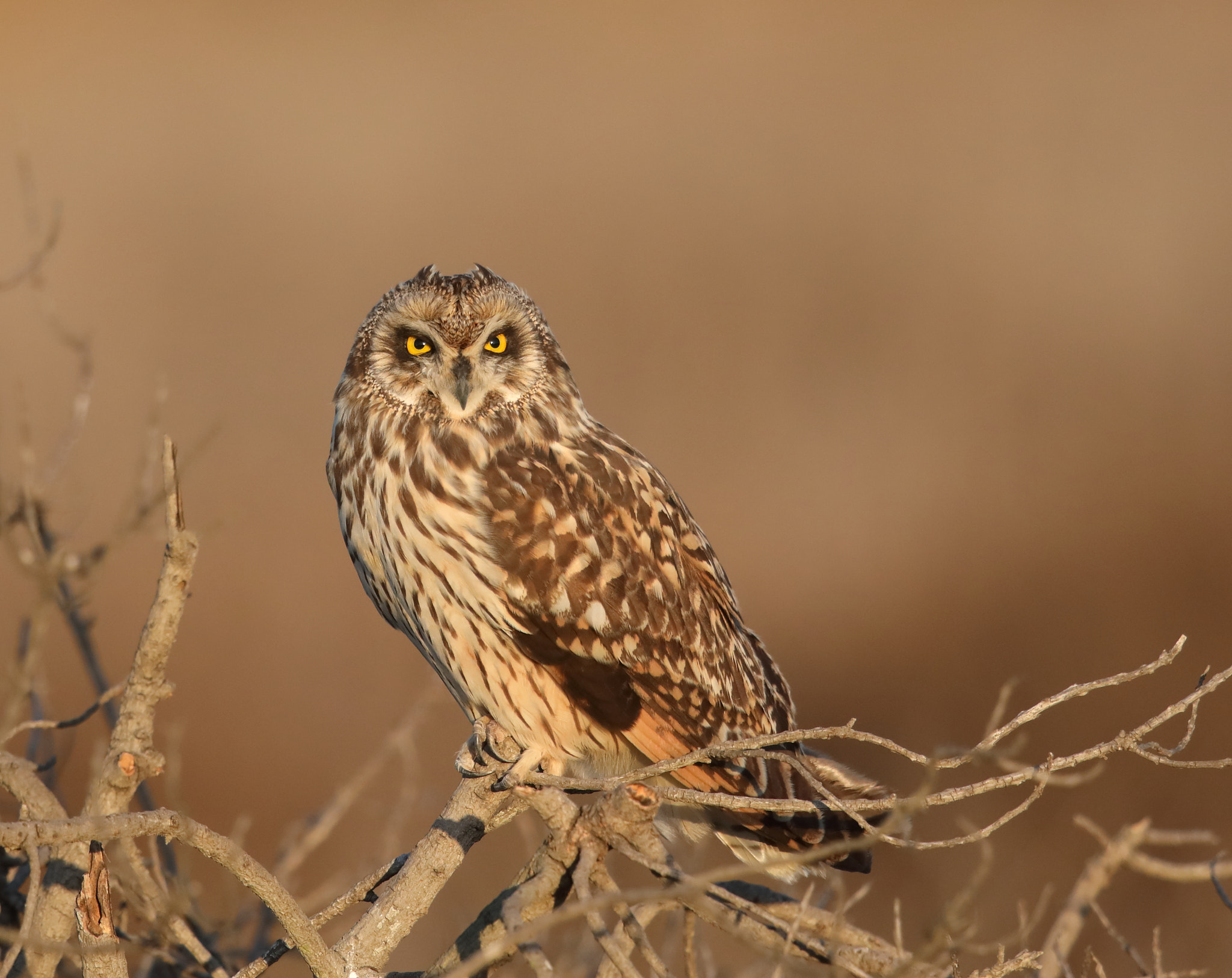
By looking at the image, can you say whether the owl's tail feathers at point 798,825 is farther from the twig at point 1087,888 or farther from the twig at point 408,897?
the twig at point 1087,888

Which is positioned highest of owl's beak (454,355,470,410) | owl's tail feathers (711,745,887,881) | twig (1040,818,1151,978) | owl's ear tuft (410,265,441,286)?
owl's ear tuft (410,265,441,286)

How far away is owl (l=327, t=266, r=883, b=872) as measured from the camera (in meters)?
2.81

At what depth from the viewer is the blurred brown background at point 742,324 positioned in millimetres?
7656

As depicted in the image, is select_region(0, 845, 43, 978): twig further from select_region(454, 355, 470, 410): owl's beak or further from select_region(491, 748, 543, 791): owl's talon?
select_region(454, 355, 470, 410): owl's beak

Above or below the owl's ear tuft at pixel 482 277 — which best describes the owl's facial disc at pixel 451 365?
below

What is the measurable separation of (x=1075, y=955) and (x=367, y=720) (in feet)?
13.8

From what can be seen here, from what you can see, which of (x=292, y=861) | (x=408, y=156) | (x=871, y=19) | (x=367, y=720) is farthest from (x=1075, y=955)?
(x=871, y=19)

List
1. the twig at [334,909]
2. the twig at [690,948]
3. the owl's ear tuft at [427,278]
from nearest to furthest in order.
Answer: the twig at [690,948] → the twig at [334,909] → the owl's ear tuft at [427,278]

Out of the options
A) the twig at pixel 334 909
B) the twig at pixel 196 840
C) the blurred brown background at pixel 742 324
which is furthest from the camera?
the blurred brown background at pixel 742 324

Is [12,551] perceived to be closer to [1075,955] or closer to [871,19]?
[1075,955]

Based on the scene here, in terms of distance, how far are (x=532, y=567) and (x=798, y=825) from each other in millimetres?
818

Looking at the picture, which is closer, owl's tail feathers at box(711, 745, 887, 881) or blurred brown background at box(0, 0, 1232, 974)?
owl's tail feathers at box(711, 745, 887, 881)

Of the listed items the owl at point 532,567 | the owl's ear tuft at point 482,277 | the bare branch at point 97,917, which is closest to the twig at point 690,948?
the owl at point 532,567

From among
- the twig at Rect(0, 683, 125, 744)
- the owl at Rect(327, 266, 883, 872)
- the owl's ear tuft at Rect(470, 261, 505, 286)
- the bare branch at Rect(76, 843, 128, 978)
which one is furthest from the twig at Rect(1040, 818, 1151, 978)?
the owl's ear tuft at Rect(470, 261, 505, 286)
